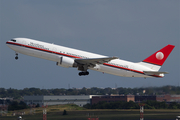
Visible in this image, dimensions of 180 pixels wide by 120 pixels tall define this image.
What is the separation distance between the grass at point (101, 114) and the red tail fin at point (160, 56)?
1050cm

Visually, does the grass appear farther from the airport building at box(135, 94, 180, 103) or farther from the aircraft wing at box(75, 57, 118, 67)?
the aircraft wing at box(75, 57, 118, 67)

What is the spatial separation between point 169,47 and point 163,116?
13.2m

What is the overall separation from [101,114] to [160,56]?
16.6 m

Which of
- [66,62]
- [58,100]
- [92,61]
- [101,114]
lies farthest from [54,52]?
[58,100]

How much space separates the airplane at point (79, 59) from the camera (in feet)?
163

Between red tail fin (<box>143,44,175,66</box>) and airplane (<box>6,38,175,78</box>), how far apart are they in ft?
6.52

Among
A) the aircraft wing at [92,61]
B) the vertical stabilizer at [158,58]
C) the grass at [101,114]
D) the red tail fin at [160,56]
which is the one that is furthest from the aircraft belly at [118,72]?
the grass at [101,114]

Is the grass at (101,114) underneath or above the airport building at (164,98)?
underneath

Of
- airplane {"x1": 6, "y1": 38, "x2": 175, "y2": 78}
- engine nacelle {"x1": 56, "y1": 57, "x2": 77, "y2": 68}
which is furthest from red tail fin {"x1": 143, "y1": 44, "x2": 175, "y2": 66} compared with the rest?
engine nacelle {"x1": 56, "y1": 57, "x2": 77, "y2": 68}

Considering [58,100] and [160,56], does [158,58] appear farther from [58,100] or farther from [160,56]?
[58,100]

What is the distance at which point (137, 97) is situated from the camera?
74500 mm

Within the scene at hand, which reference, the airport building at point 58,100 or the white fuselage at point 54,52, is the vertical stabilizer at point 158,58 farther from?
the airport building at point 58,100

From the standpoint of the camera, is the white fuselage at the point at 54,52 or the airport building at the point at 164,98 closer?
the white fuselage at the point at 54,52

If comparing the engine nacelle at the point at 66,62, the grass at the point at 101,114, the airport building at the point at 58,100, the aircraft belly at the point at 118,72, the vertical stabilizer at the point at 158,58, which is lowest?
the grass at the point at 101,114
